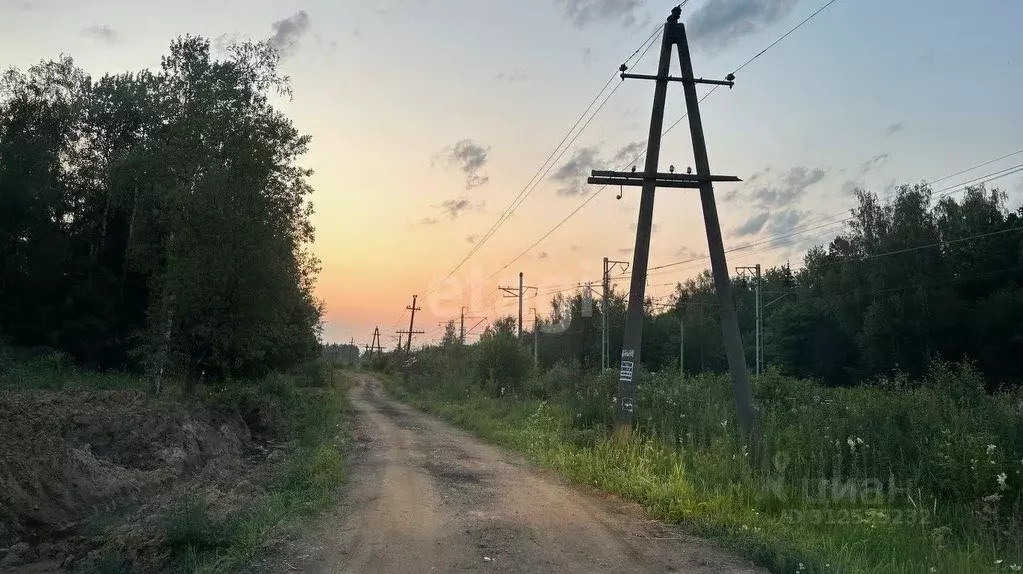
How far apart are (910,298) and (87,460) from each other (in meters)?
51.4

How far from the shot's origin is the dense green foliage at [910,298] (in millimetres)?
43375

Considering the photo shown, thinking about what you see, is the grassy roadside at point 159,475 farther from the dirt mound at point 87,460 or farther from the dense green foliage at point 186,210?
the dense green foliage at point 186,210

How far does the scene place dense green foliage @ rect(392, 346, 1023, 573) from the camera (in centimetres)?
655

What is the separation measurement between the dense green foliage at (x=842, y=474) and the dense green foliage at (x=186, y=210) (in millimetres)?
10215

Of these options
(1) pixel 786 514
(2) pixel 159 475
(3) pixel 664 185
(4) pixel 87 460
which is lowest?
(2) pixel 159 475

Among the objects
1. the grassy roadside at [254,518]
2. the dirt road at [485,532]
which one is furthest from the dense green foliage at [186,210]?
the dirt road at [485,532]

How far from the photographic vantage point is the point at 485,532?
25.0 feet

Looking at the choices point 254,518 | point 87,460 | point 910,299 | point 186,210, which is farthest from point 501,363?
point 910,299

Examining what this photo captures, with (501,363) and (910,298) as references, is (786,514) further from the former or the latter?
(910,298)

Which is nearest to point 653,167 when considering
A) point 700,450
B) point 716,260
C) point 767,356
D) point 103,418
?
point 716,260

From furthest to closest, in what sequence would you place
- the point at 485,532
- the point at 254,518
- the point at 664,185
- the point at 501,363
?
the point at 501,363, the point at 664,185, the point at 254,518, the point at 485,532

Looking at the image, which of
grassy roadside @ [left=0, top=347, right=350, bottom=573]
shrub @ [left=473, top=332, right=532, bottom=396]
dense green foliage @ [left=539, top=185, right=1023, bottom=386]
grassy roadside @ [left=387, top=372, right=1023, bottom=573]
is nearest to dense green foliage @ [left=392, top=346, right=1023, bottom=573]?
grassy roadside @ [left=387, top=372, right=1023, bottom=573]

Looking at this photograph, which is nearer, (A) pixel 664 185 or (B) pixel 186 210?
(A) pixel 664 185

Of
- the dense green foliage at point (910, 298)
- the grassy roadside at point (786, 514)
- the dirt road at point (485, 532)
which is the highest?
the dense green foliage at point (910, 298)
